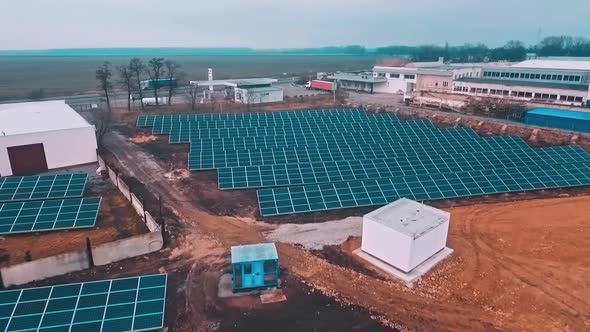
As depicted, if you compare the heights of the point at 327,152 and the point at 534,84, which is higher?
the point at 534,84

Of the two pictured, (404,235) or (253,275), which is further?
(404,235)

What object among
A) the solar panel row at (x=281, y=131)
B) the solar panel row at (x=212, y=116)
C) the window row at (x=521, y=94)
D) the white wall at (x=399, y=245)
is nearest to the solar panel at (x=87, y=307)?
the white wall at (x=399, y=245)

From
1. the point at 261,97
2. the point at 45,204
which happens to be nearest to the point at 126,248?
the point at 45,204

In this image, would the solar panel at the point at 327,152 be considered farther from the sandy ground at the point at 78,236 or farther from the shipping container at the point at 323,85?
the shipping container at the point at 323,85


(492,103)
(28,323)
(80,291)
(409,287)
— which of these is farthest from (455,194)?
(492,103)

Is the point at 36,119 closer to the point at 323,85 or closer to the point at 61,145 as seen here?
the point at 61,145

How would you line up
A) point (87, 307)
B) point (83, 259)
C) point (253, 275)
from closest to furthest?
point (87, 307) < point (253, 275) < point (83, 259)

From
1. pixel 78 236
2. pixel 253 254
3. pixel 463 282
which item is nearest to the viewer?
pixel 253 254
